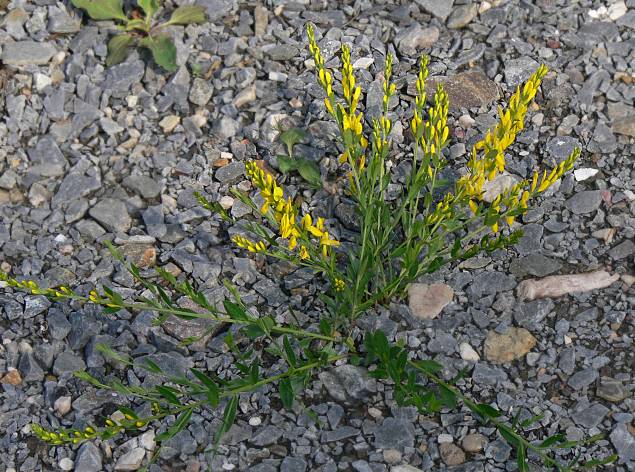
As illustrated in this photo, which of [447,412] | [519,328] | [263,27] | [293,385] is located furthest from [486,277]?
[263,27]

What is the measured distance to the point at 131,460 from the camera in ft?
10.2

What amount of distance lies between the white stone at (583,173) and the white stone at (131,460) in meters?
2.05

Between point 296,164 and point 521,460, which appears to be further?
point 296,164

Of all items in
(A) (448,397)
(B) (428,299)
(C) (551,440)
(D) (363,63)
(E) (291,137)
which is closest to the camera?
(C) (551,440)

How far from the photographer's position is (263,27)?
14.9ft

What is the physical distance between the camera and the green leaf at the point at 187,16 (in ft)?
14.9

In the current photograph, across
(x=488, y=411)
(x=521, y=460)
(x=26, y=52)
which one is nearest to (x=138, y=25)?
(x=26, y=52)

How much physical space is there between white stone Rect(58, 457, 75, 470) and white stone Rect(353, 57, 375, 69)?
219cm

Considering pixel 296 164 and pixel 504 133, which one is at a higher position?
pixel 504 133

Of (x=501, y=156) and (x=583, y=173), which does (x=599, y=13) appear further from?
(x=501, y=156)

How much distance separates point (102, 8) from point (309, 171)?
→ 148cm

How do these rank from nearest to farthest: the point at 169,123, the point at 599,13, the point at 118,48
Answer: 1. the point at 169,123
2. the point at 118,48
3. the point at 599,13

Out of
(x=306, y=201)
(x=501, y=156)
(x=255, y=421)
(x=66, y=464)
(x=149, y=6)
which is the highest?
(x=501, y=156)

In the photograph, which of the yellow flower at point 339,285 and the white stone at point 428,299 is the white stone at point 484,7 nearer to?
the white stone at point 428,299
